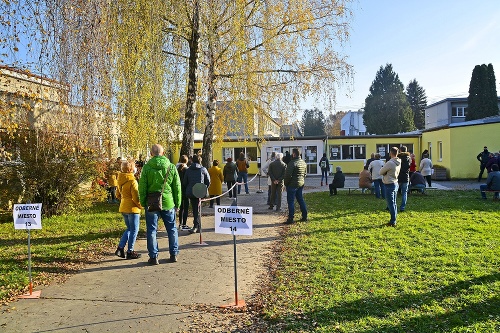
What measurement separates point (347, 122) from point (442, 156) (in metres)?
63.5

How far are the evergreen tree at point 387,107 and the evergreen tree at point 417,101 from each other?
473 inches

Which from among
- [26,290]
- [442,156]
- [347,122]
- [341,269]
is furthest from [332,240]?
[347,122]

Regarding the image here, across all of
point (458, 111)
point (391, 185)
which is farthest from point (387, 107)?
point (391, 185)

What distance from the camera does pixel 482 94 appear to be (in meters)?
48.4

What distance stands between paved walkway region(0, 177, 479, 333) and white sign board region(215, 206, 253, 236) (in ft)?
3.07

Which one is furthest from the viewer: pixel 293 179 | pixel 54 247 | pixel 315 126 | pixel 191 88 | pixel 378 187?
A: pixel 315 126

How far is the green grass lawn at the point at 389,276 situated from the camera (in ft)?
15.7

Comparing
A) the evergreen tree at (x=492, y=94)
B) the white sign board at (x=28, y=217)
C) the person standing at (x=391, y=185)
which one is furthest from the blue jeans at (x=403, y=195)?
the evergreen tree at (x=492, y=94)

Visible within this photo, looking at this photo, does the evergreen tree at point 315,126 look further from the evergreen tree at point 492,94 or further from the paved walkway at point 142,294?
the paved walkway at point 142,294

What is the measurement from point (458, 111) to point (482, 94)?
3864 millimetres

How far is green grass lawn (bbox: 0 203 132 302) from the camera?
22.2 ft

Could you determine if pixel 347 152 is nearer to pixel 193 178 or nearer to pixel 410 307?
pixel 193 178

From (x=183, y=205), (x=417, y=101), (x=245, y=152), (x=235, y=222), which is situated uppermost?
(x=417, y=101)

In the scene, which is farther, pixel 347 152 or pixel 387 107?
pixel 387 107
